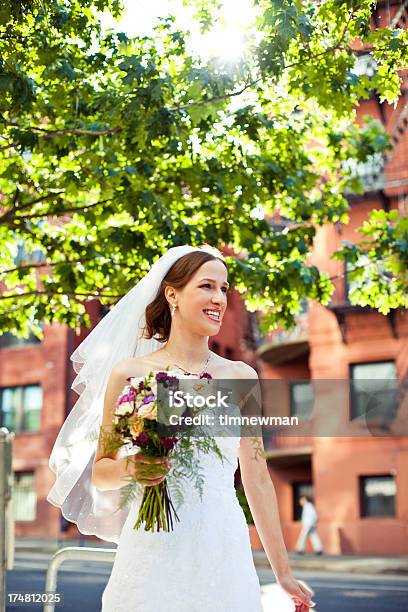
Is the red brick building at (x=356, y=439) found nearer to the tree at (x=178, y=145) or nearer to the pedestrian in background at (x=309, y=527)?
A: the pedestrian in background at (x=309, y=527)

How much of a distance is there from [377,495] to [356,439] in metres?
1.79

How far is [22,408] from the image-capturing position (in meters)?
33.3

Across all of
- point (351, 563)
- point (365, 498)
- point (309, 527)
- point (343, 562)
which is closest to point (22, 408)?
point (309, 527)

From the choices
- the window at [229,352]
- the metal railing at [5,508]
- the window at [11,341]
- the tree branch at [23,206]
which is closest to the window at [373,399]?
the metal railing at [5,508]

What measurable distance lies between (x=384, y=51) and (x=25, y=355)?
27867 mm

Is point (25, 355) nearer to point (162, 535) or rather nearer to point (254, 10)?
point (254, 10)

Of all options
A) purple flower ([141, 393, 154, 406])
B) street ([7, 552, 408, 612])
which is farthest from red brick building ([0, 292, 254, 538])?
purple flower ([141, 393, 154, 406])

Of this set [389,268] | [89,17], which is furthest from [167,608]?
[389,268]

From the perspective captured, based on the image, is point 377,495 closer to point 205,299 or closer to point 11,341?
point 11,341

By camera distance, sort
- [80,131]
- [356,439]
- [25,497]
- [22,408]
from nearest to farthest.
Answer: [80,131] < [356,439] < [25,497] < [22,408]

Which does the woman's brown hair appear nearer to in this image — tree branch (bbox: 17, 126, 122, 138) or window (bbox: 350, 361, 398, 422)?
window (bbox: 350, 361, 398, 422)

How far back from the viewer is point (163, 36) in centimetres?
838

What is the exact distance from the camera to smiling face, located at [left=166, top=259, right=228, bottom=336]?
3736 mm

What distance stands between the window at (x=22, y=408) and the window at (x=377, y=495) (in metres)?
12.6
